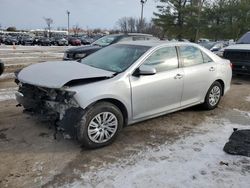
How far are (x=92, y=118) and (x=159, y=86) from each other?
4.64 feet

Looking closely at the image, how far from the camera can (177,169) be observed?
13.4ft

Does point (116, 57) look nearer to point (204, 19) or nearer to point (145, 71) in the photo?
point (145, 71)

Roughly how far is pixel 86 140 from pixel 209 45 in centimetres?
1397

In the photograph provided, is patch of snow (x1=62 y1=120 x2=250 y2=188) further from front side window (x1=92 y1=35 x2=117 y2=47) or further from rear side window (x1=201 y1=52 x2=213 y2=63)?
front side window (x1=92 y1=35 x2=117 y2=47)

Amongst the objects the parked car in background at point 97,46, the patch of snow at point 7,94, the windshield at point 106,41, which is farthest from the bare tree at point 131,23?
the patch of snow at point 7,94

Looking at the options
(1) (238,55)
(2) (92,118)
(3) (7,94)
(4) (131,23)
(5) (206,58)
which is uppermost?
(4) (131,23)

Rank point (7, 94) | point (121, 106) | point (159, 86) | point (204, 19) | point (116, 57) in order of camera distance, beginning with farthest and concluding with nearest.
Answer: point (204, 19)
point (7, 94)
point (116, 57)
point (159, 86)
point (121, 106)

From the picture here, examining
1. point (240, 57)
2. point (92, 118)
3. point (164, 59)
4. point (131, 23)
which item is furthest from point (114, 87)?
point (131, 23)

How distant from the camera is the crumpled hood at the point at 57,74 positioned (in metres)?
4.56

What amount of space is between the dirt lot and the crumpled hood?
904mm

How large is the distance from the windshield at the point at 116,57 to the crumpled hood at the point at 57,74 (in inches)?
10.1

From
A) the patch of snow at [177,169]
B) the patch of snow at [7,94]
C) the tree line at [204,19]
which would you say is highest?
the tree line at [204,19]

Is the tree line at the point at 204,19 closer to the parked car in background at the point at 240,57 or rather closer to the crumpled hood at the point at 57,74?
A: the parked car in background at the point at 240,57

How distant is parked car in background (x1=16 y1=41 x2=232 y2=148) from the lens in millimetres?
4516
